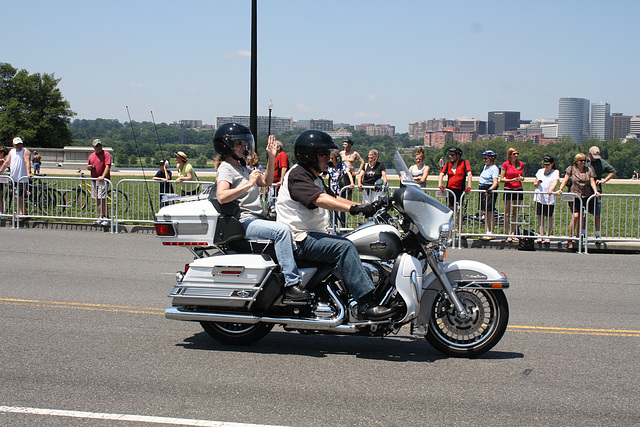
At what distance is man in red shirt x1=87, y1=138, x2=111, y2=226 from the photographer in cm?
1523

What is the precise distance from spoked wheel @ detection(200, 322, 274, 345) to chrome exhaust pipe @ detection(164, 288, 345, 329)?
0.26m

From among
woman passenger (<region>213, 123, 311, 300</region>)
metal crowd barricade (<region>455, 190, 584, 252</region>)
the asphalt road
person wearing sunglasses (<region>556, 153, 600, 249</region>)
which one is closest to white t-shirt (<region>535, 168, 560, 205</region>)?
metal crowd barricade (<region>455, 190, 584, 252</region>)

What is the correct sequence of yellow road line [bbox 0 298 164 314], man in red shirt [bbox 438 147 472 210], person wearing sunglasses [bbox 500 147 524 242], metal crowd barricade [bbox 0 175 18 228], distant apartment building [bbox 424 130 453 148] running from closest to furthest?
yellow road line [bbox 0 298 164 314], person wearing sunglasses [bbox 500 147 524 242], man in red shirt [bbox 438 147 472 210], metal crowd barricade [bbox 0 175 18 228], distant apartment building [bbox 424 130 453 148]

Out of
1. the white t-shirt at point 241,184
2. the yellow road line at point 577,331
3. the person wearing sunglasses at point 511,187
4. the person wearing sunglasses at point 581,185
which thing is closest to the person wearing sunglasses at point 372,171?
the person wearing sunglasses at point 511,187

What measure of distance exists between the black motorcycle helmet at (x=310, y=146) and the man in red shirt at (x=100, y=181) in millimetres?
10484

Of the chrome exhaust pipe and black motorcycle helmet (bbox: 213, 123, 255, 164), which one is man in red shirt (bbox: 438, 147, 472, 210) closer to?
black motorcycle helmet (bbox: 213, 123, 255, 164)

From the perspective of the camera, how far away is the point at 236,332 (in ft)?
20.2

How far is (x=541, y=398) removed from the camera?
16.0 feet

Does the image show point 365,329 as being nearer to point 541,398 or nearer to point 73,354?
point 541,398

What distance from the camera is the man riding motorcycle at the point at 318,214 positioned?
5535mm

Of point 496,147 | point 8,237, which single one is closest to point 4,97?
point 496,147

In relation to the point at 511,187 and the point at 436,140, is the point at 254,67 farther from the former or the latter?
the point at 436,140

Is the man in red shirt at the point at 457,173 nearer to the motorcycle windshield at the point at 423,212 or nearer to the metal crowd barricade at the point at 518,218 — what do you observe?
the metal crowd barricade at the point at 518,218

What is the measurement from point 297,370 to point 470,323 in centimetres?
157
